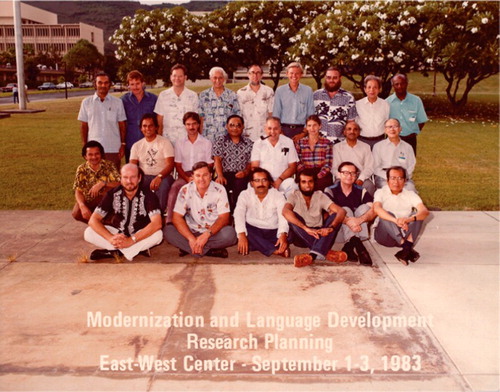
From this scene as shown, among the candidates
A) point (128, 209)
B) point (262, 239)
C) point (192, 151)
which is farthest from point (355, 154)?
point (128, 209)

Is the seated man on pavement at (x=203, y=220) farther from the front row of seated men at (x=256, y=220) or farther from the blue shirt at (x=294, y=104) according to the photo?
the blue shirt at (x=294, y=104)

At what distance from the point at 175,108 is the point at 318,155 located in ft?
7.25

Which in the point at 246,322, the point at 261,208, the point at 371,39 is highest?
the point at 371,39

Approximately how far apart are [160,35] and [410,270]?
3245 cm

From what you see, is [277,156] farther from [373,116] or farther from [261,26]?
[261,26]

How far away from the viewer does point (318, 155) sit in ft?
23.6

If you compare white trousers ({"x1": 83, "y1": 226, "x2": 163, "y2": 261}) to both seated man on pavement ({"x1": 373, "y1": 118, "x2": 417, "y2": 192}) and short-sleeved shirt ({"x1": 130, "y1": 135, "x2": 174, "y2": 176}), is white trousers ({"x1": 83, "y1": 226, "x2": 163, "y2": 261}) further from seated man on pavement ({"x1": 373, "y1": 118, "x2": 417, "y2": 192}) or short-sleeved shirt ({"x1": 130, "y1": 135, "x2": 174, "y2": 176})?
seated man on pavement ({"x1": 373, "y1": 118, "x2": 417, "y2": 192})

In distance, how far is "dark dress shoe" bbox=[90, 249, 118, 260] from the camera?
617 cm

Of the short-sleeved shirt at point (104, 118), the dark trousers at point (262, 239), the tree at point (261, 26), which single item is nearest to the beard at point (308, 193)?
the dark trousers at point (262, 239)

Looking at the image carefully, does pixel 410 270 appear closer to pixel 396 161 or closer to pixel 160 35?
pixel 396 161

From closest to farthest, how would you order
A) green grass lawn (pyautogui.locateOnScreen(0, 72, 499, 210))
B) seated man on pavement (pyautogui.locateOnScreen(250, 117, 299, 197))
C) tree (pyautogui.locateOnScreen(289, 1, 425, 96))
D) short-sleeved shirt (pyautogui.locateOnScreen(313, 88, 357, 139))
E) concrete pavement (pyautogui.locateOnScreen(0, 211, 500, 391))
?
concrete pavement (pyautogui.locateOnScreen(0, 211, 500, 391)), seated man on pavement (pyautogui.locateOnScreen(250, 117, 299, 197)), short-sleeved shirt (pyautogui.locateOnScreen(313, 88, 357, 139)), green grass lawn (pyautogui.locateOnScreen(0, 72, 499, 210)), tree (pyautogui.locateOnScreen(289, 1, 425, 96))

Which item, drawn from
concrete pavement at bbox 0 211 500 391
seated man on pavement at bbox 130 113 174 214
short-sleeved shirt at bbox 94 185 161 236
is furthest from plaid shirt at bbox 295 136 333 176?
short-sleeved shirt at bbox 94 185 161 236

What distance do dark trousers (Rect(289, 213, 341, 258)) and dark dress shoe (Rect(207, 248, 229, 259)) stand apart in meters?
0.83

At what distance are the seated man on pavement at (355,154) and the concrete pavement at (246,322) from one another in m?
1.16
